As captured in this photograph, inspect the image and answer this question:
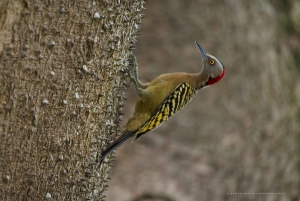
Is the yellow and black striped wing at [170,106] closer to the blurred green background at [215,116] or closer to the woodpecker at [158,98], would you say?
the woodpecker at [158,98]

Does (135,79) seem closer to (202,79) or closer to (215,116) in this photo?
(202,79)

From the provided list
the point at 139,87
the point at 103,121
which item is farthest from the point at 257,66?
the point at 103,121

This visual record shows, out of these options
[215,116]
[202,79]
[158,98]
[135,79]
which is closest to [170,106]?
[158,98]

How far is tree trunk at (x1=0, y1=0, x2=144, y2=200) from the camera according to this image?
8.93 ft

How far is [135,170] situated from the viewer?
26.1 ft

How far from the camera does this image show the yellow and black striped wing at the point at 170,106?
422 cm

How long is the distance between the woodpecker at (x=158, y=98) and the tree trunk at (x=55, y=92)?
2.52 ft

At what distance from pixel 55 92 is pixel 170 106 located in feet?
5.91

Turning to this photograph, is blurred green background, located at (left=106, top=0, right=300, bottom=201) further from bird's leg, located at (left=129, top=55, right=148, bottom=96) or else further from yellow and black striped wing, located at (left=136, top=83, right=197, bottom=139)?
bird's leg, located at (left=129, top=55, right=148, bottom=96)

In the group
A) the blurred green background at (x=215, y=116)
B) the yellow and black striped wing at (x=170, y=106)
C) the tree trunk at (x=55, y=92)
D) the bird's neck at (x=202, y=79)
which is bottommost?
the tree trunk at (x=55, y=92)

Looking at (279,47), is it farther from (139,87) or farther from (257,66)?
(139,87)

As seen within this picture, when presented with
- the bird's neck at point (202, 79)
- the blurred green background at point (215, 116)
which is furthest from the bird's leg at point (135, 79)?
the blurred green background at point (215, 116)

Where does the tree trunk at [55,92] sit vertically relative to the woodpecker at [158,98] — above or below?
below

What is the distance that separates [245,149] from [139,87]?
3.90m
